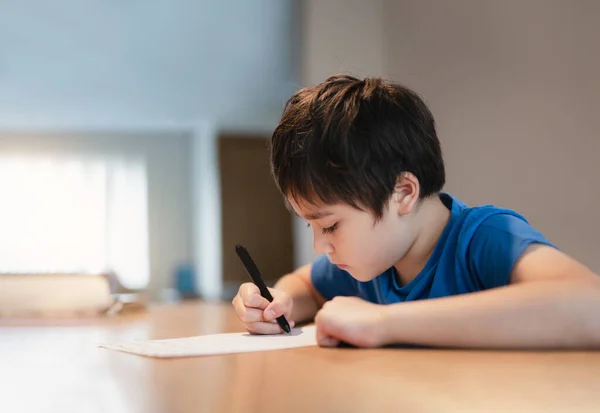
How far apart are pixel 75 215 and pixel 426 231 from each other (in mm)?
7226

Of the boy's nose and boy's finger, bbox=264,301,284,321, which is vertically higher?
the boy's nose

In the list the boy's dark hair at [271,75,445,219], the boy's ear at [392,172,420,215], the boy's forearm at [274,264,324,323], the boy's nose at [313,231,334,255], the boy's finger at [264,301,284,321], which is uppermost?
the boy's dark hair at [271,75,445,219]

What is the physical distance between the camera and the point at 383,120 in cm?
83

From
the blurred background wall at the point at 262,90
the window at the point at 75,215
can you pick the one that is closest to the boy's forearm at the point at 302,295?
the blurred background wall at the point at 262,90

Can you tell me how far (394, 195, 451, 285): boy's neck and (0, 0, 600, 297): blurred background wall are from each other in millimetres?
746

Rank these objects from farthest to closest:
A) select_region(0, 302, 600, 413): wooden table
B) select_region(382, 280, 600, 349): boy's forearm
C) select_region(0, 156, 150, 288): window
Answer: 1. select_region(0, 156, 150, 288): window
2. select_region(382, 280, 600, 349): boy's forearm
3. select_region(0, 302, 600, 413): wooden table

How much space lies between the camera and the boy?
650 mm

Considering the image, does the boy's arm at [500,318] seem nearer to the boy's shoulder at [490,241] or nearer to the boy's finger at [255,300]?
the boy's shoulder at [490,241]

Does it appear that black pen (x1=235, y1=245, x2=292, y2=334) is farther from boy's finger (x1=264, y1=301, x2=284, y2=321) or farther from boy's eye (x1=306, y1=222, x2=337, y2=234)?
boy's eye (x1=306, y1=222, x2=337, y2=234)

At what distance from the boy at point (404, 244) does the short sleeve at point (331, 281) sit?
5.9 inches

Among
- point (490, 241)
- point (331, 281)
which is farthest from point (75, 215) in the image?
point (490, 241)

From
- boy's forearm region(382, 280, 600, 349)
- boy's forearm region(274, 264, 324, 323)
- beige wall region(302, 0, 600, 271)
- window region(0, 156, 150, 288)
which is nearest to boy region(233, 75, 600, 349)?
boy's forearm region(382, 280, 600, 349)

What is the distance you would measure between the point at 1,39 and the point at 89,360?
13.0ft

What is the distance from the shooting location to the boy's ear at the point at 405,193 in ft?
2.79
